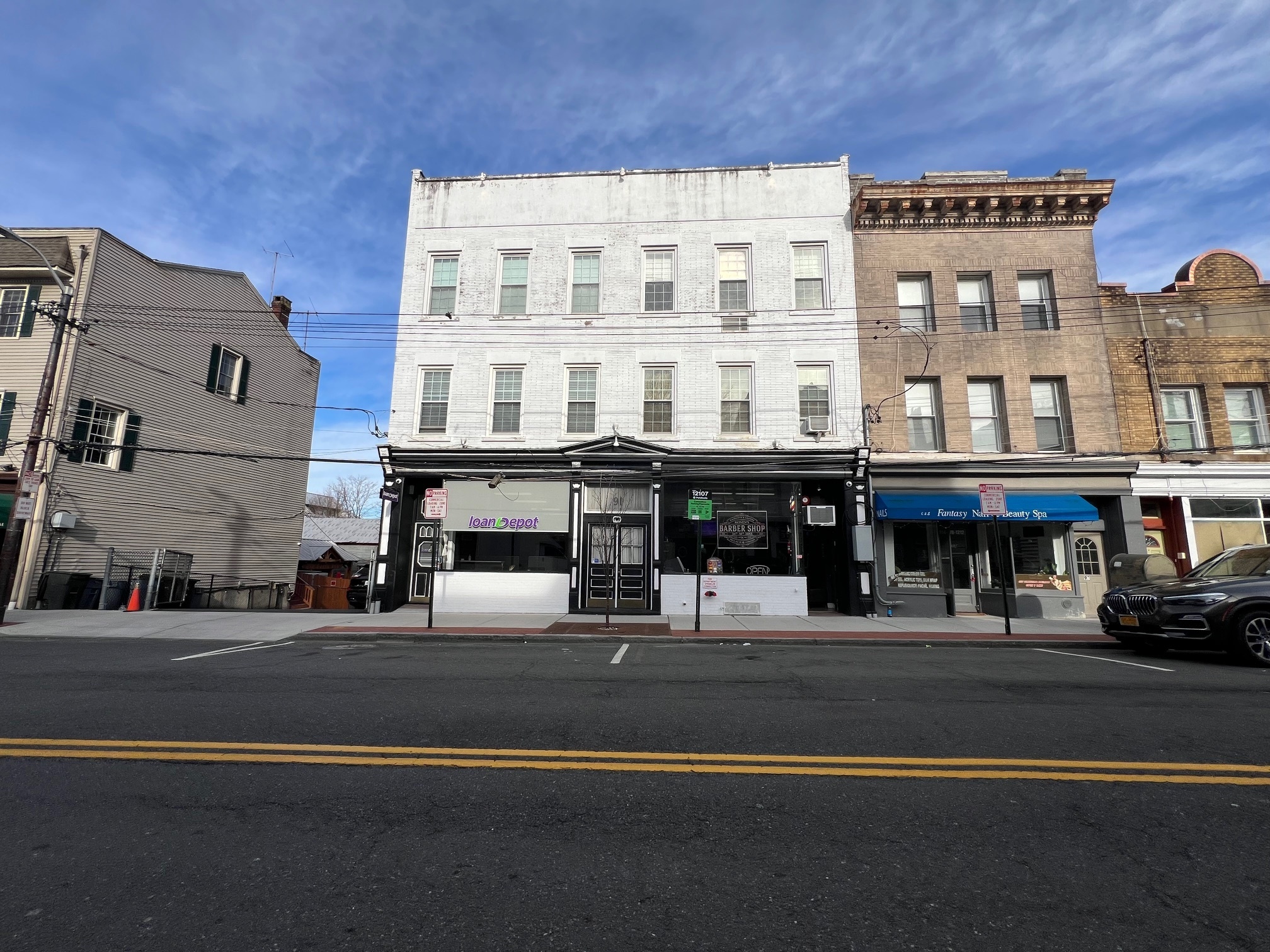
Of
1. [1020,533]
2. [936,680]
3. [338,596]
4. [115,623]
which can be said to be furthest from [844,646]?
[338,596]

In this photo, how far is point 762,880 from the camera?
9.12ft

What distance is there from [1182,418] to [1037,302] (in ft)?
15.8

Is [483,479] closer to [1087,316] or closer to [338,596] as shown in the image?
[338,596]

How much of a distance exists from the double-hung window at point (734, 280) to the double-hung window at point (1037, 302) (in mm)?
7593

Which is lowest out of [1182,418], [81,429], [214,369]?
[81,429]

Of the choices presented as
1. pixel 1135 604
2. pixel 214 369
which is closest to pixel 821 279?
pixel 1135 604

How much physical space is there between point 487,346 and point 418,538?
5.84 meters

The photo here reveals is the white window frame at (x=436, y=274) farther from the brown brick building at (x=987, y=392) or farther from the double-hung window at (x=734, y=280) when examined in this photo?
the brown brick building at (x=987, y=392)

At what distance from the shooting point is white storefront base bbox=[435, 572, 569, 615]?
1611 centimetres

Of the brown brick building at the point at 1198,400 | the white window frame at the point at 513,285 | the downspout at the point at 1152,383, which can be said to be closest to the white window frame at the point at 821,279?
the white window frame at the point at 513,285

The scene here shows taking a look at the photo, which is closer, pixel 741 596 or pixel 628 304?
pixel 741 596

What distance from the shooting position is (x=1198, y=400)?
16.3m

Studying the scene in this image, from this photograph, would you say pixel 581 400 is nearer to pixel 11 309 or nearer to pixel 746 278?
pixel 746 278

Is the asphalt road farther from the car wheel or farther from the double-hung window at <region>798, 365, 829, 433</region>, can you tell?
the double-hung window at <region>798, 365, 829, 433</region>
